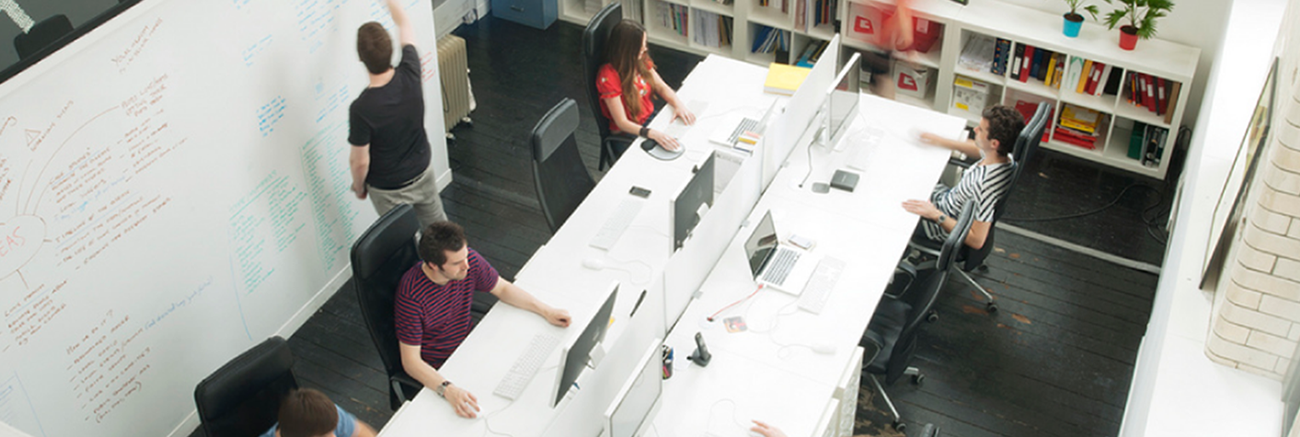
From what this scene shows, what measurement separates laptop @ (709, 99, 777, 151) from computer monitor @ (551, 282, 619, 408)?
72.0 inches

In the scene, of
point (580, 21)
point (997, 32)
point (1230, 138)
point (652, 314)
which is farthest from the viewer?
point (580, 21)

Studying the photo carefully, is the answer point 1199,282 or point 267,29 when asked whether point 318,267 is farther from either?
point 1199,282

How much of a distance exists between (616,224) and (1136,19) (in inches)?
134

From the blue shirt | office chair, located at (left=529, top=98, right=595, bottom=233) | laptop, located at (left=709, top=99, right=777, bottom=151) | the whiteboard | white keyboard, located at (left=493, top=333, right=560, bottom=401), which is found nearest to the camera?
the whiteboard

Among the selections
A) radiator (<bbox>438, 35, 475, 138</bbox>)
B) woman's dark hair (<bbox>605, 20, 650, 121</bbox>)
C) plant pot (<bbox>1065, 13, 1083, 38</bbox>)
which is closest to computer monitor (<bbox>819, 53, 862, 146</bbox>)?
woman's dark hair (<bbox>605, 20, 650, 121</bbox>)

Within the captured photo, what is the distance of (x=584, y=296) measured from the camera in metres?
4.58

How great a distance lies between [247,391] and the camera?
3.70 meters

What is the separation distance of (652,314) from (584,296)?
69 centimetres

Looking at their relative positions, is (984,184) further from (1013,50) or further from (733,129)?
(1013,50)

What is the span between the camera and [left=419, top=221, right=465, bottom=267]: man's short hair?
3990 mm

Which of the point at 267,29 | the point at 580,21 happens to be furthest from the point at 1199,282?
the point at 580,21

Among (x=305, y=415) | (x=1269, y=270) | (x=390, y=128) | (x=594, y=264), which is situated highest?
(x=1269, y=270)

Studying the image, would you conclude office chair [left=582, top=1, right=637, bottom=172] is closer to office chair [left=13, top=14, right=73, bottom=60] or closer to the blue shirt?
the blue shirt

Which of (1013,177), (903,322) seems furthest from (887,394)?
(1013,177)
